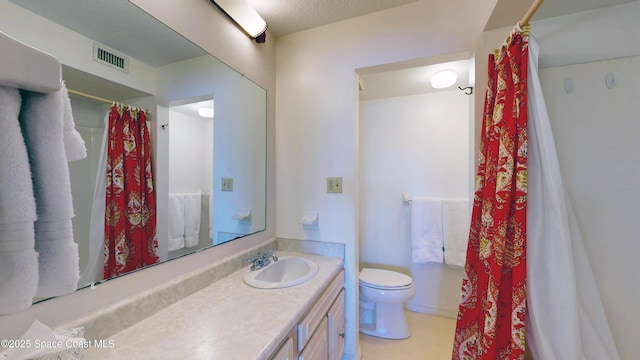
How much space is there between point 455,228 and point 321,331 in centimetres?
159

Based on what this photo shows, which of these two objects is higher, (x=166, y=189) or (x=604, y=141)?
(x=604, y=141)

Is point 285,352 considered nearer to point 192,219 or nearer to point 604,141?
point 192,219

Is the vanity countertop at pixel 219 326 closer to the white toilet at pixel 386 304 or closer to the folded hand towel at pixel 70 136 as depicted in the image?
the folded hand towel at pixel 70 136

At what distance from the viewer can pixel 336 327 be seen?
1.36 m

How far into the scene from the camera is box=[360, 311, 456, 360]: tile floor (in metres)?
1.70

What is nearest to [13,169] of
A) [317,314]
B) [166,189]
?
[166,189]

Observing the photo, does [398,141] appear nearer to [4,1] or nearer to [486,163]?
[486,163]

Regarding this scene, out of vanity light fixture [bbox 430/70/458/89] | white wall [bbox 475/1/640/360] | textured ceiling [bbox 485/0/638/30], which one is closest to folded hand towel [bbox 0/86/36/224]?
textured ceiling [bbox 485/0/638/30]

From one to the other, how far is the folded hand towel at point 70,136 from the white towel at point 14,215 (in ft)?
0.23

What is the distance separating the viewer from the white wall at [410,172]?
217cm

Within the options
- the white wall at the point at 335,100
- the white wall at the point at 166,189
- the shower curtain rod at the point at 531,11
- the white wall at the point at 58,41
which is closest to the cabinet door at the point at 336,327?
the white wall at the point at 335,100

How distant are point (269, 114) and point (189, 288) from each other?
1186 mm

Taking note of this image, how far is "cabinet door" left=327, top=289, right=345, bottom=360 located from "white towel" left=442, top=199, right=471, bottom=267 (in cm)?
121

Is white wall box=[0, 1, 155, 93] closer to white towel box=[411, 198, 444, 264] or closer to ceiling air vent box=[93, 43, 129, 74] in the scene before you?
ceiling air vent box=[93, 43, 129, 74]
